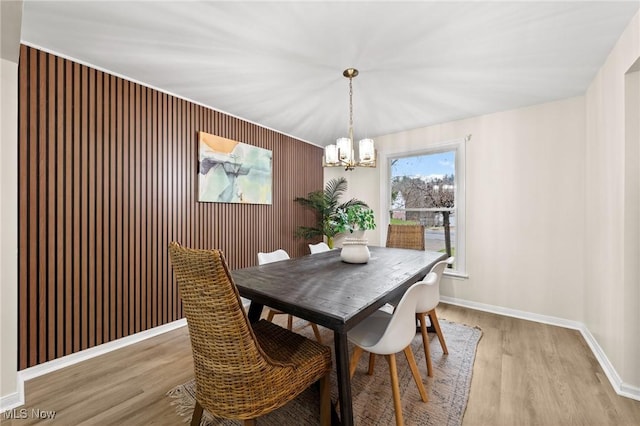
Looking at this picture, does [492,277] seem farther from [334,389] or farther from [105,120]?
[105,120]

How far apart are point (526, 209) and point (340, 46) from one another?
9.18 feet

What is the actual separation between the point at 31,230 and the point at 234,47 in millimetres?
2038

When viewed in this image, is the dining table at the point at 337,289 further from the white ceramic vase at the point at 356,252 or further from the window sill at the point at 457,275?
the window sill at the point at 457,275

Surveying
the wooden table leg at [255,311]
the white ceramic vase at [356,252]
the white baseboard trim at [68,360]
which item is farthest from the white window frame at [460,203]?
the white baseboard trim at [68,360]

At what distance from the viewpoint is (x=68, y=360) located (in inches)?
80.4

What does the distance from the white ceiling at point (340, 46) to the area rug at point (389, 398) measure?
8.05 ft

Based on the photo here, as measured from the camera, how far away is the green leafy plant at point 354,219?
406cm

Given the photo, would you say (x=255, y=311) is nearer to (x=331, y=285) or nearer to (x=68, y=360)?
(x=331, y=285)

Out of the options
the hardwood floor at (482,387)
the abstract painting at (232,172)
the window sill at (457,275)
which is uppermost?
the abstract painting at (232,172)

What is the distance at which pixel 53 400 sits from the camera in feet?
5.42

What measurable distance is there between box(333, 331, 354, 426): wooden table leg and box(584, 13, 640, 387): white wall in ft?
6.59

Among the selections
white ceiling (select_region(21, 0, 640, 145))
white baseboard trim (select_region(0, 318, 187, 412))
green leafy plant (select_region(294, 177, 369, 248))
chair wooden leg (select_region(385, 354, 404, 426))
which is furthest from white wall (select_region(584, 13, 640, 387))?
white baseboard trim (select_region(0, 318, 187, 412))

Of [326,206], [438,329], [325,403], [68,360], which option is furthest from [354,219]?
[68,360]

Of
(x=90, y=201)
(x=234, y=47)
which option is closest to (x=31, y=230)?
(x=90, y=201)
